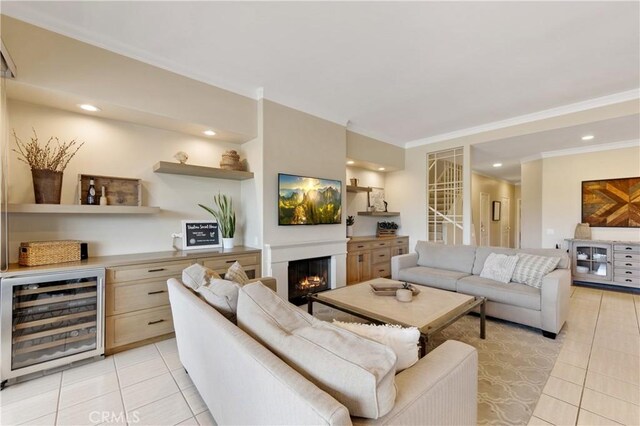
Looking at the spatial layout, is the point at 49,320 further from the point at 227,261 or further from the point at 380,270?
the point at 380,270

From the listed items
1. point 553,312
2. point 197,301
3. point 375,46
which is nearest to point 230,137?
point 375,46

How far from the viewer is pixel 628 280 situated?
14.5 feet

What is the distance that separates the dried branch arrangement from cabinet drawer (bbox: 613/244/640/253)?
25.6ft

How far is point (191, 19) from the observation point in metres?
2.22

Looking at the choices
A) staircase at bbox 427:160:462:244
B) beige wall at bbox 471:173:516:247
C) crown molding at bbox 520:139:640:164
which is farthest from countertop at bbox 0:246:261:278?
beige wall at bbox 471:173:516:247

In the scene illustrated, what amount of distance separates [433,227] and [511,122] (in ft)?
7.58

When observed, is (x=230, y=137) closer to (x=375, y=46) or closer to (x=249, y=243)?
(x=249, y=243)

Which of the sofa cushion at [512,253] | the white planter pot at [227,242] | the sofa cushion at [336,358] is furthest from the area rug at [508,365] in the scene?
the white planter pot at [227,242]

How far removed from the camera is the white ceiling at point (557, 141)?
3.87 meters

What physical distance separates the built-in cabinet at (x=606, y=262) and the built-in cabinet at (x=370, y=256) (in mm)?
3083

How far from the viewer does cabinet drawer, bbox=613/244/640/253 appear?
14.3 ft

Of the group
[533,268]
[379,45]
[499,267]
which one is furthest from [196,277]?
[533,268]

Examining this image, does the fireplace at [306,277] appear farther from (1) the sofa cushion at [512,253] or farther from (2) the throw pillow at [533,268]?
(2) the throw pillow at [533,268]

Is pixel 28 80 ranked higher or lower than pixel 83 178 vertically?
higher
